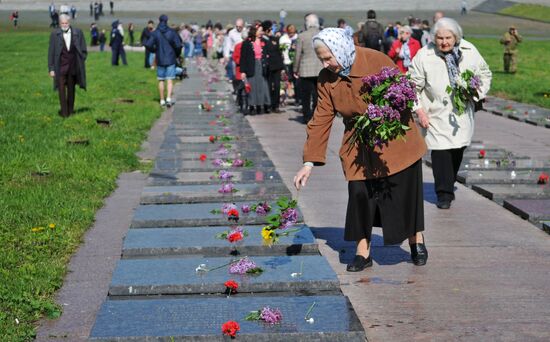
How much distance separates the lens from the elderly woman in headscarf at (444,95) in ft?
28.8

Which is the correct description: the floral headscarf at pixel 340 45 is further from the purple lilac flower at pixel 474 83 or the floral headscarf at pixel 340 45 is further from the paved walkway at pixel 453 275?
the purple lilac flower at pixel 474 83

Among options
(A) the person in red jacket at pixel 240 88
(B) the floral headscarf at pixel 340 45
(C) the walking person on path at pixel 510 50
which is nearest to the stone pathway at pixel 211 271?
(B) the floral headscarf at pixel 340 45

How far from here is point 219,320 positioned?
5.25 metres

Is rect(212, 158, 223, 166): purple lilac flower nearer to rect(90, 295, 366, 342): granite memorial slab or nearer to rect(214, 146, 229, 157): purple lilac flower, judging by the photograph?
rect(214, 146, 229, 157): purple lilac flower

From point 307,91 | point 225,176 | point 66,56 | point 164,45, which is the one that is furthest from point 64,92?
point 225,176

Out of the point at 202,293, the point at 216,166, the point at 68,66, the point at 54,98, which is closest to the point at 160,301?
the point at 202,293

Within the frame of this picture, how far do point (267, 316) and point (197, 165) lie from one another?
242 inches

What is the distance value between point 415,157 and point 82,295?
2.32 m

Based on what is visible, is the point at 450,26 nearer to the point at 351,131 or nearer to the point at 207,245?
the point at 351,131

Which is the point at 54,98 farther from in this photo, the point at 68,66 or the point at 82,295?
the point at 82,295

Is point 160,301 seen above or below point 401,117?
below

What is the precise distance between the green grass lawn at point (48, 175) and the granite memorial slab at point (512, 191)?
3.73 metres

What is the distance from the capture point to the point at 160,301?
5.68 meters

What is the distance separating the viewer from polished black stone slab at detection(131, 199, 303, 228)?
7.88m
